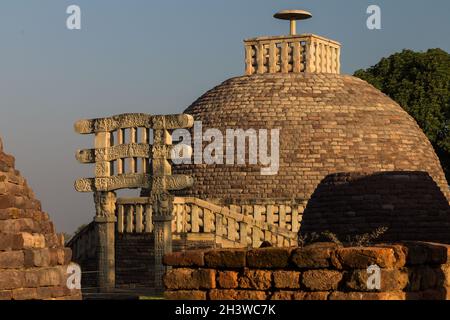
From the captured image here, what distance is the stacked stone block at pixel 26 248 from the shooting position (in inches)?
542

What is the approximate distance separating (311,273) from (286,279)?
249 mm

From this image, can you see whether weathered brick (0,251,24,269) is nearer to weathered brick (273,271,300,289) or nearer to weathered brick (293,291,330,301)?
weathered brick (273,271,300,289)

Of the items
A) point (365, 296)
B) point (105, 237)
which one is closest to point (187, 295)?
point (365, 296)

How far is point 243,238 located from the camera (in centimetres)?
3098

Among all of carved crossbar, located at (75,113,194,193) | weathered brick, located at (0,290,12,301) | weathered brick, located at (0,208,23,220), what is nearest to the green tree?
carved crossbar, located at (75,113,194,193)

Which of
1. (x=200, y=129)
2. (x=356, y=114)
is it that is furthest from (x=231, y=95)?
(x=356, y=114)

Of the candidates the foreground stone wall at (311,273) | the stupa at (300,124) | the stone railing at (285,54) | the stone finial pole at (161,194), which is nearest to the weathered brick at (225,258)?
the foreground stone wall at (311,273)

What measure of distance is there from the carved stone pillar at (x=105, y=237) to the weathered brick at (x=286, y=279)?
18640 millimetres

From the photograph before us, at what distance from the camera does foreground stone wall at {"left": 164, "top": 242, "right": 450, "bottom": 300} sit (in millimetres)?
9445

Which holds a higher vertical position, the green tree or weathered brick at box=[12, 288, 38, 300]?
the green tree

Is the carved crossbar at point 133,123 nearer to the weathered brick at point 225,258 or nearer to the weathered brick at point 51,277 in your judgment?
the weathered brick at point 51,277

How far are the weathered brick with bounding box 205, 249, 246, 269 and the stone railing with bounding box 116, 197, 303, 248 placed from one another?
2006 centimetres

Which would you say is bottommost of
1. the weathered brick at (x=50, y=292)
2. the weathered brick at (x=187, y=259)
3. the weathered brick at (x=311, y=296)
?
the weathered brick at (x=50, y=292)

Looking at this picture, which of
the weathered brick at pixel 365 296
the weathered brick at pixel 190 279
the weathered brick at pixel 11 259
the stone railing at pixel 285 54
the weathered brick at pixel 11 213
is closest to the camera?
the weathered brick at pixel 365 296
